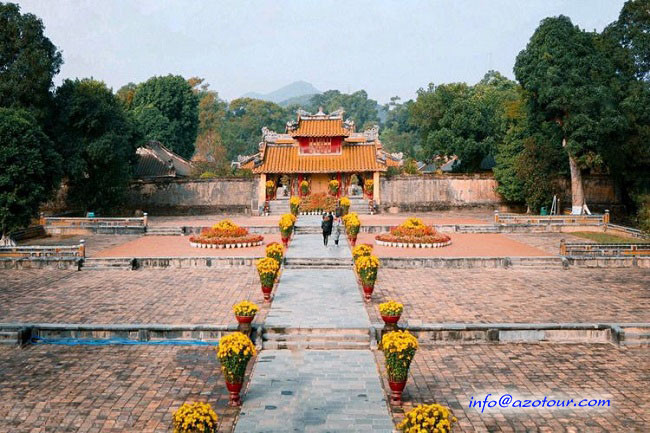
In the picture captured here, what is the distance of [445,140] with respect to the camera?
42.6m

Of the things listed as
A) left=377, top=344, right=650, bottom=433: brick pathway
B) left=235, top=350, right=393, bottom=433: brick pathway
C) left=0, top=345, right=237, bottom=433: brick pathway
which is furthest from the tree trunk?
left=0, top=345, right=237, bottom=433: brick pathway

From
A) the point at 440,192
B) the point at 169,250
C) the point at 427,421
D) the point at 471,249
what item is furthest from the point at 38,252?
the point at 440,192

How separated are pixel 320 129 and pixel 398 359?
32.8m

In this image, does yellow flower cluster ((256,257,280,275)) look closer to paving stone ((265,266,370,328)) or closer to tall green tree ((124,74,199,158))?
paving stone ((265,266,370,328))

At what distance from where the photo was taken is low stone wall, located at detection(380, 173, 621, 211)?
1608 inches

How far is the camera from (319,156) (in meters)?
41.0

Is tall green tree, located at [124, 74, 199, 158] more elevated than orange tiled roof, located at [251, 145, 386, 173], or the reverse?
tall green tree, located at [124, 74, 199, 158]

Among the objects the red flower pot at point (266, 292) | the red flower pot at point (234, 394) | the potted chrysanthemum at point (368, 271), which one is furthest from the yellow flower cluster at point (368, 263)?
the red flower pot at point (234, 394)

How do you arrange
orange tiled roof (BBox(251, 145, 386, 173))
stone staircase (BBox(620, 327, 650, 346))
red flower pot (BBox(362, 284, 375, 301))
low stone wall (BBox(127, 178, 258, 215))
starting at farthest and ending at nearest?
1. low stone wall (BBox(127, 178, 258, 215))
2. orange tiled roof (BBox(251, 145, 386, 173))
3. red flower pot (BBox(362, 284, 375, 301))
4. stone staircase (BBox(620, 327, 650, 346))

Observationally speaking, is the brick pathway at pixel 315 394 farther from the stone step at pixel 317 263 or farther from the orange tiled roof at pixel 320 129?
the orange tiled roof at pixel 320 129

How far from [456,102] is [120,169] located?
22.9 metres

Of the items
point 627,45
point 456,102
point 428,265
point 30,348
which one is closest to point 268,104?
point 456,102

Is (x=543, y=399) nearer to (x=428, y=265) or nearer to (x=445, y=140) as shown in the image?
(x=428, y=265)

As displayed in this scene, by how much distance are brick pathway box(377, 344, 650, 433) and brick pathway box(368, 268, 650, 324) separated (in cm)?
206
